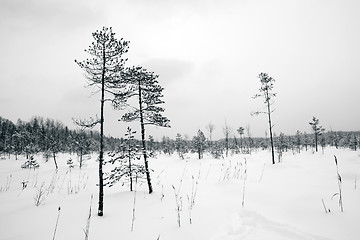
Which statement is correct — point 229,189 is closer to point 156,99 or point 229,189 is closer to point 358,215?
point 358,215

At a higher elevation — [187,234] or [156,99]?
[156,99]

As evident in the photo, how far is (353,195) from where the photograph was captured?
7.01m

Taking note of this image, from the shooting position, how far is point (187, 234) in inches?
210

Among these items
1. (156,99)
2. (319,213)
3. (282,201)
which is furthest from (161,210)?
(156,99)

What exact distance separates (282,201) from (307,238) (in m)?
2.76

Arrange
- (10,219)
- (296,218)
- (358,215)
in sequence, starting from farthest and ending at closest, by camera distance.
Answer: (10,219)
(296,218)
(358,215)

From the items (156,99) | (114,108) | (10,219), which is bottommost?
(10,219)

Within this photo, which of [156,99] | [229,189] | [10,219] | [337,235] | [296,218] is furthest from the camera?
[156,99]

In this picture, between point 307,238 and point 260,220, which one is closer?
point 307,238

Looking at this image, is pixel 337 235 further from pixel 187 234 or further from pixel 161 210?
pixel 161 210

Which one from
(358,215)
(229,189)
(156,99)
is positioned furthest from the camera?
(156,99)

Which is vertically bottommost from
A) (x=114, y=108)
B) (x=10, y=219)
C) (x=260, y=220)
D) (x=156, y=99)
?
(x=10, y=219)

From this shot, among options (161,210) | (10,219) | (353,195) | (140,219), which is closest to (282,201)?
(353,195)

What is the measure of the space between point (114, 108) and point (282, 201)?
8441 millimetres
